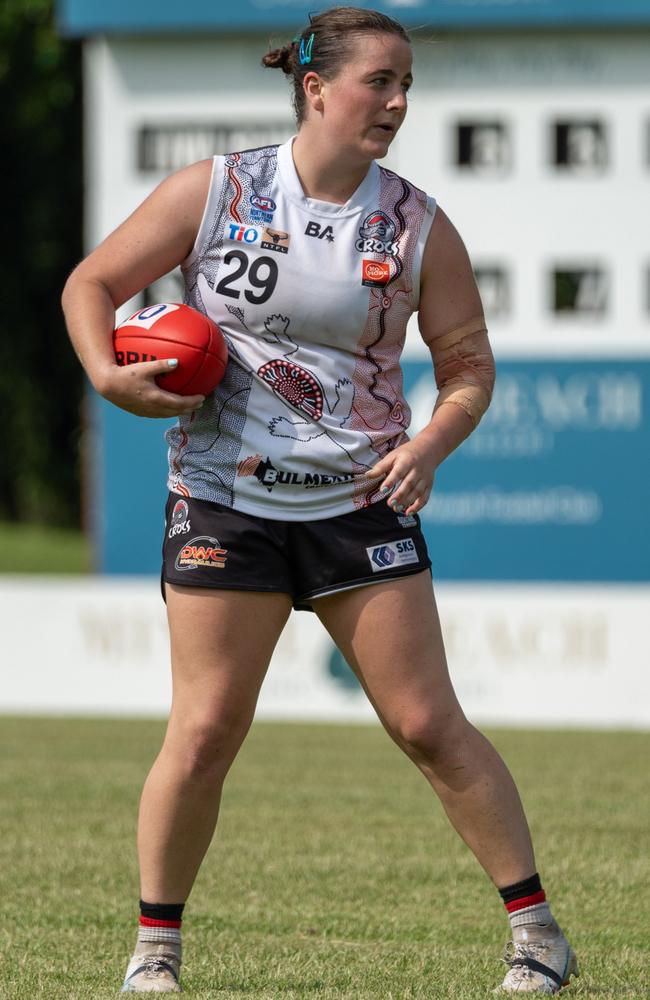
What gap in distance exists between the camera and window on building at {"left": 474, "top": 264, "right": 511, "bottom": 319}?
57.8 ft

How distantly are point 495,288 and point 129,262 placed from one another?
14.0 meters

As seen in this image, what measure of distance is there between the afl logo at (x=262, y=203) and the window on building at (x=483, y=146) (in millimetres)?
13922

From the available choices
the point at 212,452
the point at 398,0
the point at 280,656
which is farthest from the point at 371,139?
the point at 398,0

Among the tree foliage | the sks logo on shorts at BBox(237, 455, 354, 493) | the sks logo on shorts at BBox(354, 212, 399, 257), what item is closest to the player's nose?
the sks logo on shorts at BBox(354, 212, 399, 257)

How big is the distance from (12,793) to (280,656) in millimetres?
4381

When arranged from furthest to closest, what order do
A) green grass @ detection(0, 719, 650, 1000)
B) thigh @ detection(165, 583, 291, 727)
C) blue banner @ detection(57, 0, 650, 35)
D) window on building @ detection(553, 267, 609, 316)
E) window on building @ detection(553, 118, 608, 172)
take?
window on building @ detection(553, 267, 609, 316) → window on building @ detection(553, 118, 608, 172) → blue banner @ detection(57, 0, 650, 35) → green grass @ detection(0, 719, 650, 1000) → thigh @ detection(165, 583, 291, 727)

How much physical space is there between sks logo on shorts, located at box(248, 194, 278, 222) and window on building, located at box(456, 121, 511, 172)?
1393cm

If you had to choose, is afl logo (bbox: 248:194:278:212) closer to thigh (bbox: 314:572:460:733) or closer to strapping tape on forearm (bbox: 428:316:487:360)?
strapping tape on forearm (bbox: 428:316:487:360)

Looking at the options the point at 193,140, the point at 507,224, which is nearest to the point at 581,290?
the point at 507,224

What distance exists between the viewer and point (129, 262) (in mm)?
3887

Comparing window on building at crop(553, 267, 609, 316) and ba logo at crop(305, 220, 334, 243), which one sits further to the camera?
window on building at crop(553, 267, 609, 316)

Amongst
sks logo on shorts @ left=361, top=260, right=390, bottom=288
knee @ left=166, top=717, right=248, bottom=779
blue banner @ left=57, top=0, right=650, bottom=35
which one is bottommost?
knee @ left=166, top=717, right=248, bottom=779

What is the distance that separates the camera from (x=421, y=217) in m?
3.98

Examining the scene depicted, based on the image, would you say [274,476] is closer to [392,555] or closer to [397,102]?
[392,555]
